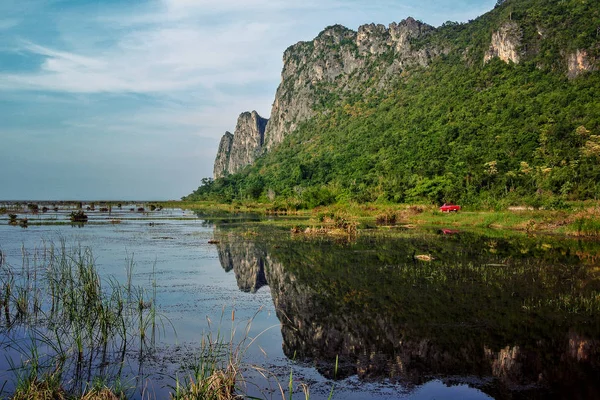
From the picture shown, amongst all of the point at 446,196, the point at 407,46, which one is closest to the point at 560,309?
the point at 446,196

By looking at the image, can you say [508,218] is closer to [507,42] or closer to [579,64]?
[579,64]

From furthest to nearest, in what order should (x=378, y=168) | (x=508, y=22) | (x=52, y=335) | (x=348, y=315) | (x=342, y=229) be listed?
1. (x=508, y=22)
2. (x=378, y=168)
3. (x=342, y=229)
4. (x=348, y=315)
5. (x=52, y=335)

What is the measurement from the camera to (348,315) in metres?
12.4

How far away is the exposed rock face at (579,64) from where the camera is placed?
227 feet

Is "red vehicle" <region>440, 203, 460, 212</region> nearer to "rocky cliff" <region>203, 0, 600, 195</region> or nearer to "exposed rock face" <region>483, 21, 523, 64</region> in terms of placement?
"rocky cliff" <region>203, 0, 600, 195</region>

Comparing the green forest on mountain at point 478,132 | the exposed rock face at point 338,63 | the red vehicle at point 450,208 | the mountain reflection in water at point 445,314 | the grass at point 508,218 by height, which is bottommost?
the mountain reflection in water at point 445,314

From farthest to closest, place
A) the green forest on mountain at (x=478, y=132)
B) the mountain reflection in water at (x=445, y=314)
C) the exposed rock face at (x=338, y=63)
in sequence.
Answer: the exposed rock face at (x=338, y=63), the green forest on mountain at (x=478, y=132), the mountain reflection in water at (x=445, y=314)

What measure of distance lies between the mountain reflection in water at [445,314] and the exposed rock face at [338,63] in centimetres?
11278

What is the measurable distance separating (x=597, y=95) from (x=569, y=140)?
44.2ft

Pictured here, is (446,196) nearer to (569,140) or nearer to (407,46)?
(569,140)

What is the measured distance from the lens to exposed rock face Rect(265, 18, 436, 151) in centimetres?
13500

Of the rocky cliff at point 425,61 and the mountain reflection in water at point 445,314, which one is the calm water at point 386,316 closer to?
the mountain reflection in water at point 445,314

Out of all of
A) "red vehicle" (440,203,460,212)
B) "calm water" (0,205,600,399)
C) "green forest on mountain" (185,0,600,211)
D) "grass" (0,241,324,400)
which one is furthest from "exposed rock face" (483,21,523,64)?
"grass" (0,241,324,400)

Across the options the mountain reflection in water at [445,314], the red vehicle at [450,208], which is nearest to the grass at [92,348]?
the mountain reflection in water at [445,314]
